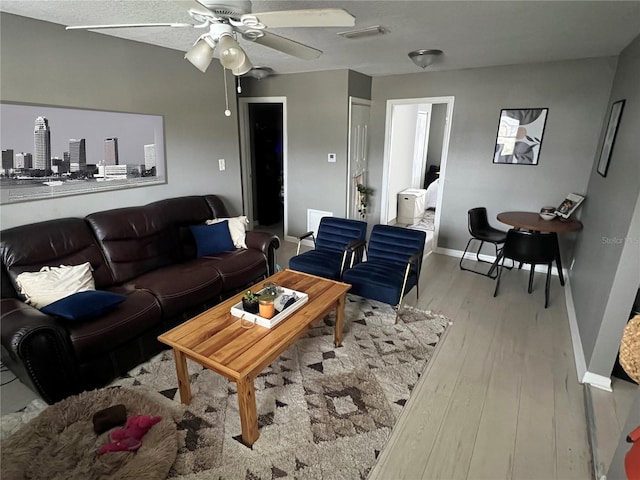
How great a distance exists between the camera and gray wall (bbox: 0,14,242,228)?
2422 mm

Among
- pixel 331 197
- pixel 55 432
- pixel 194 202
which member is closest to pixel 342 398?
pixel 55 432

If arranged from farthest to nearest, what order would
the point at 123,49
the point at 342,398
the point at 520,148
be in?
1. the point at 520,148
2. the point at 123,49
3. the point at 342,398

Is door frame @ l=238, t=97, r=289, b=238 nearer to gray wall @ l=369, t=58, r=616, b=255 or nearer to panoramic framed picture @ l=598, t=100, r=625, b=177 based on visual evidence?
gray wall @ l=369, t=58, r=616, b=255

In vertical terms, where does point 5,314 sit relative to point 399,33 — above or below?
below

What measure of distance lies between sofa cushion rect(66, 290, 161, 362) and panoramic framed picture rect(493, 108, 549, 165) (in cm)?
408

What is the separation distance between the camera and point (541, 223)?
3.49 metres

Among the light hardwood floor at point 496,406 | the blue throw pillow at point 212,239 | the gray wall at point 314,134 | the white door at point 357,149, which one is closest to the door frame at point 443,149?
the white door at point 357,149

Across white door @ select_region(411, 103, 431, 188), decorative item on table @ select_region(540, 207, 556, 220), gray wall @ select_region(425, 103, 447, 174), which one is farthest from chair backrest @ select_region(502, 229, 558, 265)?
gray wall @ select_region(425, 103, 447, 174)

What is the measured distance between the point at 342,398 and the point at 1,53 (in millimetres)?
3190

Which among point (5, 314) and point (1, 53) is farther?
point (1, 53)

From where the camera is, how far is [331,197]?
482 cm

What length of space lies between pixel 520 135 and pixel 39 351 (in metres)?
4.76

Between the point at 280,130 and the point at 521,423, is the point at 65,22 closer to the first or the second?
the point at 280,130

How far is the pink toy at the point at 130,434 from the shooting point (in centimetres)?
173
